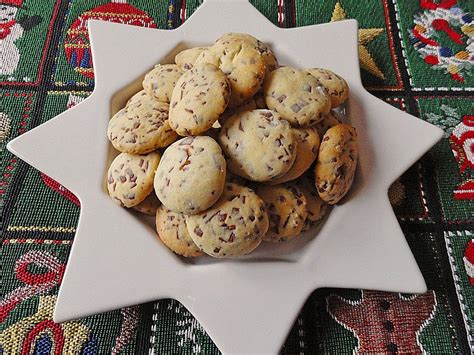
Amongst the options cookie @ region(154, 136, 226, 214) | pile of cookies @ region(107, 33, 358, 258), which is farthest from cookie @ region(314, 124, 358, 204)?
cookie @ region(154, 136, 226, 214)

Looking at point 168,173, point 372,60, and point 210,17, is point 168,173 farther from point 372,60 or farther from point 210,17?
point 372,60

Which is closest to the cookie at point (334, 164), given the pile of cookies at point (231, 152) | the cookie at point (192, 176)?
the pile of cookies at point (231, 152)

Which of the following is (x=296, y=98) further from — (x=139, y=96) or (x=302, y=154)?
(x=139, y=96)

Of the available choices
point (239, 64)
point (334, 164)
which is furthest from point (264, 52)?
point (334, 164)

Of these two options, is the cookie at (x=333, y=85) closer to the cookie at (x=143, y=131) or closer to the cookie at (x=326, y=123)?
the cookie at (x=326, y=123)

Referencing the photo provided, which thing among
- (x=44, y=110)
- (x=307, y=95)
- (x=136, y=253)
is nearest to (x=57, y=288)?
(x=136, y=253)

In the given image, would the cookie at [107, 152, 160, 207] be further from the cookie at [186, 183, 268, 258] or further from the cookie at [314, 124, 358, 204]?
the cookie at [314, 124, 358, 204]

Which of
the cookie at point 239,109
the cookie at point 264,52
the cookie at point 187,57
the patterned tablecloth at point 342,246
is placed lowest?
the patterned tablecloth at point 342,246
